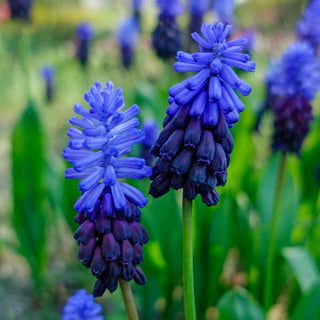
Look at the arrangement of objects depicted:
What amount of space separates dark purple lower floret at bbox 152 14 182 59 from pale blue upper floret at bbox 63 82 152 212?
311 centimetres

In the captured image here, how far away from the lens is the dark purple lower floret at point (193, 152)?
1204mm

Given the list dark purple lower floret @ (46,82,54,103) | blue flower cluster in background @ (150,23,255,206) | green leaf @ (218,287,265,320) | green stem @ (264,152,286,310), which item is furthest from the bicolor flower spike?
dark purple lower floret @ (46,82,54,103)

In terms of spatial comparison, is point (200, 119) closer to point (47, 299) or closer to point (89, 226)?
point (89, 226)

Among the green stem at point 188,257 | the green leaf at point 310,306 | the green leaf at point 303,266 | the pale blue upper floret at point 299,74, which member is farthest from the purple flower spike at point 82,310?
the pale blue upper floret at point 299,74

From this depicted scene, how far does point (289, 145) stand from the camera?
2781 mm

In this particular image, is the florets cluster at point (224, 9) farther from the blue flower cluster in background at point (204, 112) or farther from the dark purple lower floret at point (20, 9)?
the blue flower cluster in background at point (204, 112)

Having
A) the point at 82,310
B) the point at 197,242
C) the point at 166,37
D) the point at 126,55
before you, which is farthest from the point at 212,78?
the point at 126,55

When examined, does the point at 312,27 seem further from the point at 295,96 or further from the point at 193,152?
the point at 193,152

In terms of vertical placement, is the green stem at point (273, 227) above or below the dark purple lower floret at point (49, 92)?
below

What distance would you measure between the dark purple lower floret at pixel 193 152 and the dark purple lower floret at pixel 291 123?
163cm

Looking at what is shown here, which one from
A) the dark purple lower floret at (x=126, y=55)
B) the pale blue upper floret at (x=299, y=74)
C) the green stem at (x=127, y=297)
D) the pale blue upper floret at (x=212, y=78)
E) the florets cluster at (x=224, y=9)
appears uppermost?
the dark purple lower floret at (x=126, y=55)

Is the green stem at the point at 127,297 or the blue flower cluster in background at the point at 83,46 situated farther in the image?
the blue flower cluster in background at the point at 83,46

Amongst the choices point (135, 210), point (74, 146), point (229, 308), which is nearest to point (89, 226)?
point (135, 210)

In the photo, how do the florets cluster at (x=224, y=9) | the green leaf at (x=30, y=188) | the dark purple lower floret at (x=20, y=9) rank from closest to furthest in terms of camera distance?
1. the green leaf at (x=30, y=188)
2. the dark purple lower floret at (x=20, y=9)
3. the florets cluster at (x=224, y=9)
